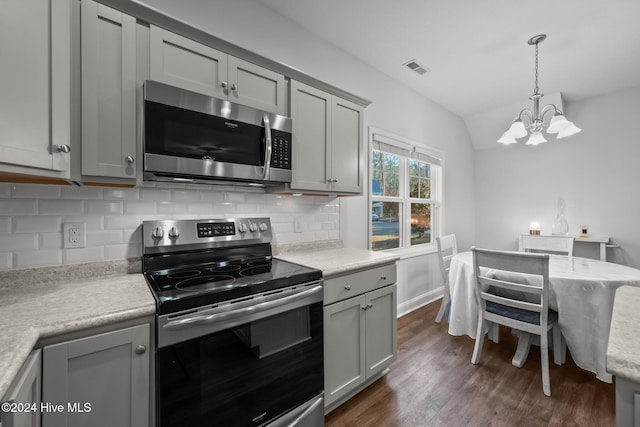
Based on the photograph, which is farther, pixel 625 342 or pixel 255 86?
pixel 255 86

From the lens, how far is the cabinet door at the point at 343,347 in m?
1.67

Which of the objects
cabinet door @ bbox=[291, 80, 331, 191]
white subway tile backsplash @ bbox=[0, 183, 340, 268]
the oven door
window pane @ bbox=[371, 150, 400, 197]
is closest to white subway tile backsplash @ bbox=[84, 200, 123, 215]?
white subway tile backsplash @ bbox=[0, 183, 340, 268]

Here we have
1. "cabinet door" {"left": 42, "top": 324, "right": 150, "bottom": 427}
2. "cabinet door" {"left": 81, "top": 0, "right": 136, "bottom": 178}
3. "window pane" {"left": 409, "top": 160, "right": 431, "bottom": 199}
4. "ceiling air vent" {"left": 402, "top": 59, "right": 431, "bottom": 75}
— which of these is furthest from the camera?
"window pane" {"left": 409, "top": 160, "right": 431, "bottom": 199}

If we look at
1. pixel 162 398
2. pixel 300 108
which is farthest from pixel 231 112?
pixel 162 398

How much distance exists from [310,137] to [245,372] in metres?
1.51

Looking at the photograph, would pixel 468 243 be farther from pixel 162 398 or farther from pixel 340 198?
pixel 162 398

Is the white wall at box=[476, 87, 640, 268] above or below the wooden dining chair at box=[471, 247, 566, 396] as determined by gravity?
above

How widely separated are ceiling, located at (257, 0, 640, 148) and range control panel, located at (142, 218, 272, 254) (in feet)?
5.62

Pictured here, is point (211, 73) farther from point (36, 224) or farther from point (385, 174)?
point (385, 174)

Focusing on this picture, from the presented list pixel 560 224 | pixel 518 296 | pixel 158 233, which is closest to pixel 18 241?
pixel 158 233

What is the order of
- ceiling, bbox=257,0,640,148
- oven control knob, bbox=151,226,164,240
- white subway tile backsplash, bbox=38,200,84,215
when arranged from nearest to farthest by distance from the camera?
white subway tile backsplash, bbox=38,200,84,215 < oven control knob, bbox=151,226,164,240 < ceiling, bbox=257,0,640,148

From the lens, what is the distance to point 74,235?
1.41m

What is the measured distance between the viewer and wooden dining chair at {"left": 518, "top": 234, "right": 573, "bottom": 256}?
3641 mm

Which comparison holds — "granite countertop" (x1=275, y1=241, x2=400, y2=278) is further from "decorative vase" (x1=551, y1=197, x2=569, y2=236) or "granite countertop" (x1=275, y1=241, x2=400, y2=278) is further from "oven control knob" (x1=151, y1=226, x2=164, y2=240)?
"decorative vase" (x1=551, y1=197, x2=569, y2=236)
